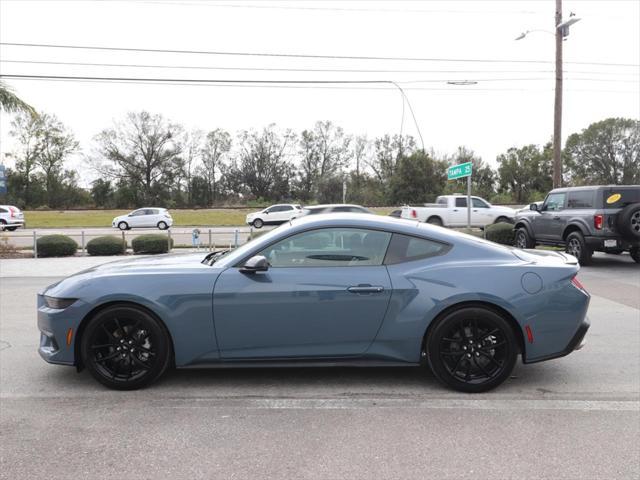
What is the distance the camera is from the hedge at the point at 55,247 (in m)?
16.6

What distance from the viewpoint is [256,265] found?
400cm

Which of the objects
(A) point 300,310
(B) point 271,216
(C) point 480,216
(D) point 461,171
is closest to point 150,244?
(D) point 461,171

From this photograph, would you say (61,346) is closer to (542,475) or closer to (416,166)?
(542,475)

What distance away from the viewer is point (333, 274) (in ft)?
13.4

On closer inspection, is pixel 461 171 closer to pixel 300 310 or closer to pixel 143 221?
pixel 300 310

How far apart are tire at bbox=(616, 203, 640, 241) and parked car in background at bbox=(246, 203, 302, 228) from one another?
80.7 feet

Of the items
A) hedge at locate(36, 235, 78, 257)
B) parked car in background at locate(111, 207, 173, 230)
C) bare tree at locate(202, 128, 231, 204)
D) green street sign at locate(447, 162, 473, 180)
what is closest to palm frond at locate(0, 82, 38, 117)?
hedge at locate(36, 235, 78, 257)

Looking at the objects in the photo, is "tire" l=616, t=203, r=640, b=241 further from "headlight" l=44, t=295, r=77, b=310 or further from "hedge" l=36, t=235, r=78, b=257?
"hedge" l=36, t=235, r=78, b=257

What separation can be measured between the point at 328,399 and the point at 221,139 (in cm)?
8275

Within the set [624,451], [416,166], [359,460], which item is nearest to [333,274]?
[359,460]

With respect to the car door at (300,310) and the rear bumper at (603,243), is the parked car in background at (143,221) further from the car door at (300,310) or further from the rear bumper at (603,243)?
the car door at (300,310)

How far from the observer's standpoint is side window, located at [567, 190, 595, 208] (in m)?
12.6

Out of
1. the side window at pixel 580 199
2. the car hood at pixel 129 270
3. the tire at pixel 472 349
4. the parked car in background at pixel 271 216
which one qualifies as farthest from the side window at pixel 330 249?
the parked car in background at pixel 271 216

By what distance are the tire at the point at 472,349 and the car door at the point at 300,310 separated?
20.0 inches
